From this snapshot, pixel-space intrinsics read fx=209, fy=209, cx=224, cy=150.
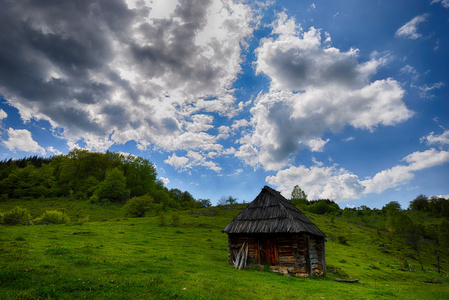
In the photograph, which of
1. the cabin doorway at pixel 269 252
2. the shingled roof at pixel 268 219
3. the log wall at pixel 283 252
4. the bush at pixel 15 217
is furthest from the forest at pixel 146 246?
the shingled roof at pixel 268 219

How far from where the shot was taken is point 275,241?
1992 centimetres

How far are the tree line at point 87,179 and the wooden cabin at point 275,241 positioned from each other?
39.1 meters

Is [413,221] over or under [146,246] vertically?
over

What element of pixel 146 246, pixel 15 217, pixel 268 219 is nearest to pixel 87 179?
pixel 15 217

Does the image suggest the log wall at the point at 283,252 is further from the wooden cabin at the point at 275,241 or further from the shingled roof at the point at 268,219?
the shingled roof at the point at 268,219

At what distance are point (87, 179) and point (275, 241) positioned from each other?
256 ft

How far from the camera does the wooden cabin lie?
18.8 metres

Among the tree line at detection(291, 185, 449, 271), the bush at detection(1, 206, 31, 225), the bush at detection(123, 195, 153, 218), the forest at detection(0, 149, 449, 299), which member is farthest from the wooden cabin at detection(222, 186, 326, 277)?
the bush at detection(123, 195, 153, 218)

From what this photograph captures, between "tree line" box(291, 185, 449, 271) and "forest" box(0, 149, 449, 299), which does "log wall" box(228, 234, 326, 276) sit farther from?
"tree line" box(291, 185, 449, 271)

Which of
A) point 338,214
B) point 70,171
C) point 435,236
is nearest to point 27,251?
point 70,171

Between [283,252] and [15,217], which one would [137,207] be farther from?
[283,252]

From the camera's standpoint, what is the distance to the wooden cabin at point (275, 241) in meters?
18.8

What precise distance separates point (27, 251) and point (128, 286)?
29.8 ft

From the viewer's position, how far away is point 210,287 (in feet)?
36.1
